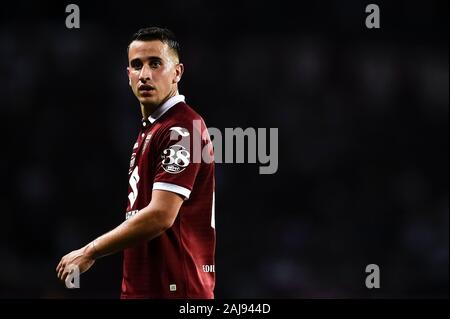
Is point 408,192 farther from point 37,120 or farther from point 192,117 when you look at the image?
point 192,117

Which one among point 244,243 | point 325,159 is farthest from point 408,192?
point 244,243

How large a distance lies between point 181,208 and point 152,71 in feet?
2.64

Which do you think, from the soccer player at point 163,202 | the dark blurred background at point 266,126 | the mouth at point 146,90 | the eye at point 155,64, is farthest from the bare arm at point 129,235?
the dark blurred background at point 266,126

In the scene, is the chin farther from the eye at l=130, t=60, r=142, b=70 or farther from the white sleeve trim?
the white sleeve trim

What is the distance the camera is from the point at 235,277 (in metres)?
9.57

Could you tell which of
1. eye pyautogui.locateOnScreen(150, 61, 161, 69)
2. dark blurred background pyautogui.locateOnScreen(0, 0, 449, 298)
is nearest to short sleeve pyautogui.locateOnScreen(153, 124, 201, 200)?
eye pyautogui.locateOnScreen(150, 61, 161, 69)

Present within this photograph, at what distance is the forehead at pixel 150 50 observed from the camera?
170 inches

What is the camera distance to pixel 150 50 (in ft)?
14.1

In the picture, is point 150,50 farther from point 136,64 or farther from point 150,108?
point 150,108

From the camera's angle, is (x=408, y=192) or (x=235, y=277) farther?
(x=408, y=192)

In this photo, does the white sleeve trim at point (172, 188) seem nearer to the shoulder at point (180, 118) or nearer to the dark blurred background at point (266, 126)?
the shoulder at point (180, 118)

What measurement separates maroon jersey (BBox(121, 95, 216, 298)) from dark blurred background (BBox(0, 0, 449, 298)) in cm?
502

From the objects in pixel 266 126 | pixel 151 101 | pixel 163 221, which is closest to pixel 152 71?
pixel 151 101
